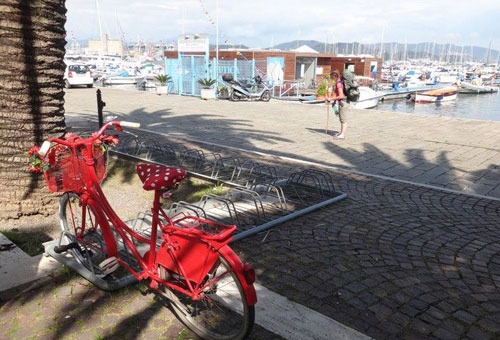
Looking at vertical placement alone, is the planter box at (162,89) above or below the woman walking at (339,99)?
below

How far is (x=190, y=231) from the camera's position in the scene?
2.76 m

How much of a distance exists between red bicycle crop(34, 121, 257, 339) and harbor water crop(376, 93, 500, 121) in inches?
1199

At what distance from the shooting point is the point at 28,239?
4.57 meters

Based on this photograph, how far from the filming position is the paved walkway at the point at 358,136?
7777 mm

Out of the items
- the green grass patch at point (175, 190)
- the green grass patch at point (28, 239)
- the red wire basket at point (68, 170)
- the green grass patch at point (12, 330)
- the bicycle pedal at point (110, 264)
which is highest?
the red wire basket at point (68, 170)

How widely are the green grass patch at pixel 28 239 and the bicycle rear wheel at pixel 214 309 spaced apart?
6.68 feet

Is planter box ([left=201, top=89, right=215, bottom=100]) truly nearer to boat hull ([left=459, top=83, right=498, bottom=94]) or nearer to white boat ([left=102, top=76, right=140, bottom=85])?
white boat ([left=102, top=76, right=140, bottom=85])

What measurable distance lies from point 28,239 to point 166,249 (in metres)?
2.51

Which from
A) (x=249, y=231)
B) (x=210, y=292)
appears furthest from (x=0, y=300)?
(x=249, y=231)

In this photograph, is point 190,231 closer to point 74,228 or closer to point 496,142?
point 74,228

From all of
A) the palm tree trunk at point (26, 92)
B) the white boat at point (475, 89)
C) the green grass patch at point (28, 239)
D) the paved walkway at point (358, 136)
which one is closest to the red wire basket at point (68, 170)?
the green grass patch at point (28, 239)

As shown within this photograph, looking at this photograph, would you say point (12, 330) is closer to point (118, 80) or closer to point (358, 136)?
→ point (358, 136)

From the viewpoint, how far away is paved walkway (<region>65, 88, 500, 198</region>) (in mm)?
7777

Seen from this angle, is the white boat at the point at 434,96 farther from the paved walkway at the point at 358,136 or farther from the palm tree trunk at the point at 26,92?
the palm tree trunk at the point at 26,92
